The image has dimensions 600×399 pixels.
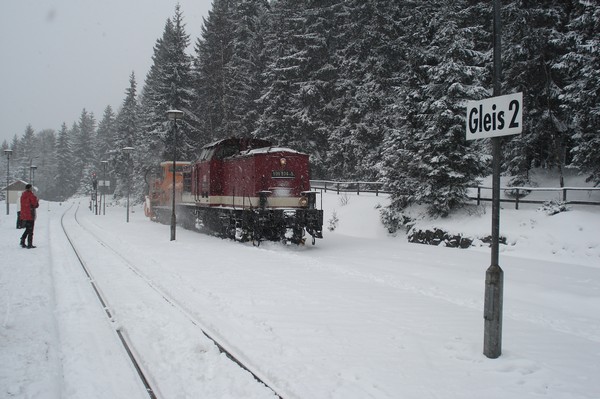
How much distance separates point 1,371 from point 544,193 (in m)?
21.7

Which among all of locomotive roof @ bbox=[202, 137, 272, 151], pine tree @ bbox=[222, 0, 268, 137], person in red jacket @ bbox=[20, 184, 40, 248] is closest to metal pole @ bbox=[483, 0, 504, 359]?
locomotive roof @ bbox=[202, 137, 272, 151]

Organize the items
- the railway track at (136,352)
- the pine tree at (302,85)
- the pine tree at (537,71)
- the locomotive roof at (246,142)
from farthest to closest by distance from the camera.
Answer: the pine tree at (302,85), the pine tree at (537,71), the locomotive roof at (246,142), the railway track at (136,352)

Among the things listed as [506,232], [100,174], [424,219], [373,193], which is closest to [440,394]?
[506,232]

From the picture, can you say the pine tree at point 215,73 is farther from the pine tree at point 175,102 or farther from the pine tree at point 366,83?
the pine tree at point 366,83

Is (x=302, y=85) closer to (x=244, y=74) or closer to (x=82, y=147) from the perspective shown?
(x=244, y=74)

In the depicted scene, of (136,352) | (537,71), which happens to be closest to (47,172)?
(537,71)

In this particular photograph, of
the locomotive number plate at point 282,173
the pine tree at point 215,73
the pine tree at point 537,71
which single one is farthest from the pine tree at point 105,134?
the pine tree at point 537,71

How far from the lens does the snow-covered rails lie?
1470 cm

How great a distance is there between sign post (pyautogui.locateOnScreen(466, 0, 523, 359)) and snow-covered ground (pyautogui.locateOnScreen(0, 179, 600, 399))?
31 cm

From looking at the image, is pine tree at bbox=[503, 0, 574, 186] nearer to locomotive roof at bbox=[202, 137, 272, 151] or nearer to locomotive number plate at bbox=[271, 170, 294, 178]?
locomotive number plate at bbox=[271, 170, 294, 178]

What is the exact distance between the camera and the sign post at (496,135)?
4.96m

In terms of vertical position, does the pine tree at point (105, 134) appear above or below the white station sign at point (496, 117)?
above

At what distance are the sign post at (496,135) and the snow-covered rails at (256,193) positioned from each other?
31.4 feet

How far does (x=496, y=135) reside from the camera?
514 cm
